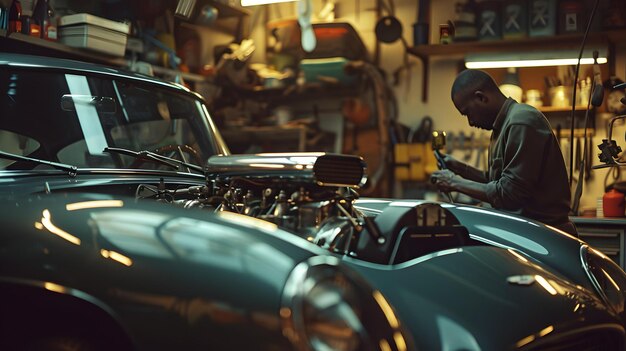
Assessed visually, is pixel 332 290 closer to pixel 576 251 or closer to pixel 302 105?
pixel 576 251

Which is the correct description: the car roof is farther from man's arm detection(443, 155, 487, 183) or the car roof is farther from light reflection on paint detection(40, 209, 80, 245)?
man's arm detection(443, 155, 487, 183)

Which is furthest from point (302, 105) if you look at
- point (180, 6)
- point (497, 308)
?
point (497, 308)

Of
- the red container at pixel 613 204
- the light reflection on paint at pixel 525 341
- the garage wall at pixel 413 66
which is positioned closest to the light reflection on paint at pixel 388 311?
the light reflection on paint at pixel 525 341

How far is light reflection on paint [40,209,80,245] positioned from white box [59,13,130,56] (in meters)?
2.92

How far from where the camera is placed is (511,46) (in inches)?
241

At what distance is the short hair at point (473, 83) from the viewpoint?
324cm

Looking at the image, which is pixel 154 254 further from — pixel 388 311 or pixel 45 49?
pixel 45 49

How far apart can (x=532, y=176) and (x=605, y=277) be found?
753mm

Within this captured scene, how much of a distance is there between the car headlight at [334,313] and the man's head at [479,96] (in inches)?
81.0

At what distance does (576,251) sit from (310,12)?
466 cm

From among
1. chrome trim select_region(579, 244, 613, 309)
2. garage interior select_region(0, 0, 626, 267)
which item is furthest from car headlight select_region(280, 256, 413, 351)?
garage interior select_region(0, 0, 626, 267)

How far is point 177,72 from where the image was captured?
5793 millimetres

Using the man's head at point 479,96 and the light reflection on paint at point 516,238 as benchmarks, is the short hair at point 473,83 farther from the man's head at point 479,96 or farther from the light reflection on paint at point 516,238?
the light reflection on paint at point 516,238

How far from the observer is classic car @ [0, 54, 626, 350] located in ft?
4.32
